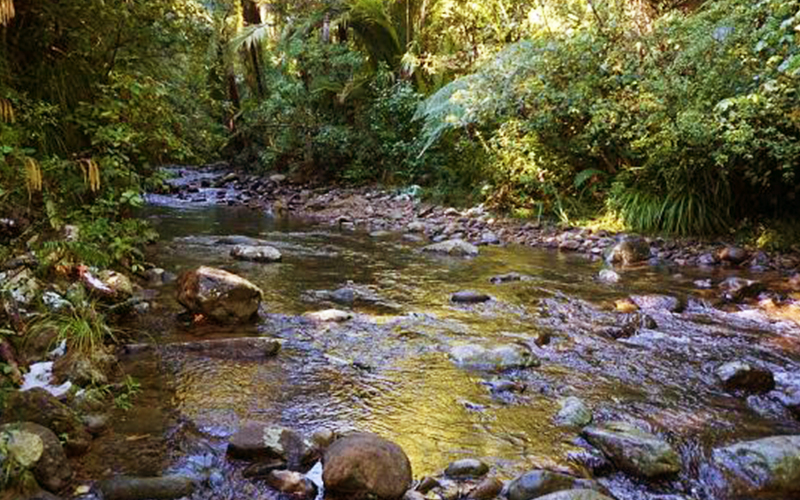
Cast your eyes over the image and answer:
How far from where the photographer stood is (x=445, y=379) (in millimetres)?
4145

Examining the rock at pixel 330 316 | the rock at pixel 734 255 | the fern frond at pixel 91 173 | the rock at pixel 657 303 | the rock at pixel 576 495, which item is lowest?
the rock at pixel 657 303

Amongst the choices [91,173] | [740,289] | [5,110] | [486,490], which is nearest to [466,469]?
[486,490]

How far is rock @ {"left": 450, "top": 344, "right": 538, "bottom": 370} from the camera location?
14.3ft

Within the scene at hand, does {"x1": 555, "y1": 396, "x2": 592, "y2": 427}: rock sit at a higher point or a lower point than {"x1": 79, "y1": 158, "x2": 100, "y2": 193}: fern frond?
lower

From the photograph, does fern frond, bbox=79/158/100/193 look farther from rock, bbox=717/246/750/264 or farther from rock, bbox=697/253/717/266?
rock, bbox=717/246/750/264

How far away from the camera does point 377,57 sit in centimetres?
1520

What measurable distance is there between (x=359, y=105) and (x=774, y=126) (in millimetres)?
9719

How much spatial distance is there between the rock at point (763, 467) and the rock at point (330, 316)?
301 centimetres

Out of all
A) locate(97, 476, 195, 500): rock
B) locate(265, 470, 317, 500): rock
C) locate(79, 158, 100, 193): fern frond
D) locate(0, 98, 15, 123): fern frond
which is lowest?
locate(265, 470, 317, 500): rock

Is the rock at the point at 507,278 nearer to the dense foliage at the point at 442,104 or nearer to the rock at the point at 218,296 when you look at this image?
the dense foliage at the point at 442,104

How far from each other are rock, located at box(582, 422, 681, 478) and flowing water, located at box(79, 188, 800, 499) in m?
0.06

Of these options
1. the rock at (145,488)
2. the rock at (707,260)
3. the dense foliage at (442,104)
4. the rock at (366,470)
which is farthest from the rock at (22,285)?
the rock at (707,260)

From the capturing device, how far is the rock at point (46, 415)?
9.48 feet

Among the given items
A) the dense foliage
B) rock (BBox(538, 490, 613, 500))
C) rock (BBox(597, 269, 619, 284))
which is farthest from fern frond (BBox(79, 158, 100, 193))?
rock (BBox(597, 269, 619, 284))
